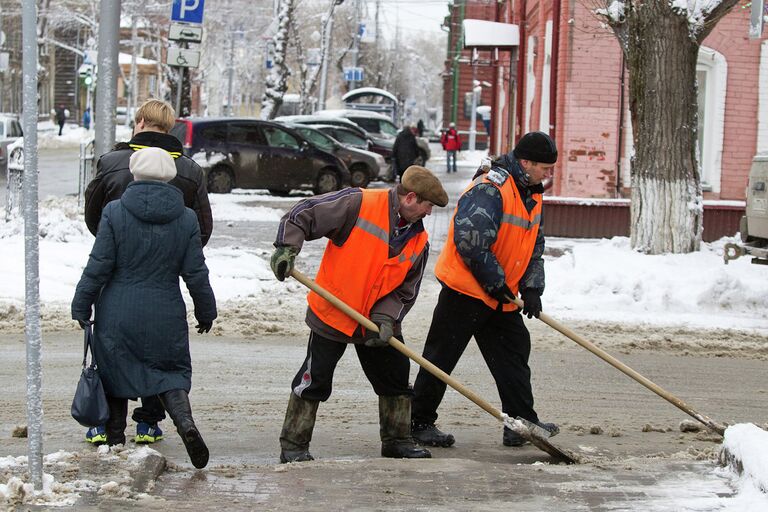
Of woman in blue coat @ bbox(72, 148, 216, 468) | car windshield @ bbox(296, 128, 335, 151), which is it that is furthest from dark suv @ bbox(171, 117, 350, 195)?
woman in blue coat @ bbox(72, 148, 216, 468)

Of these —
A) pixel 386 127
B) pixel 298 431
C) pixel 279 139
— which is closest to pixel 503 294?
pixel 298 431

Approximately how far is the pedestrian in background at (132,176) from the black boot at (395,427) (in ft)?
3.69

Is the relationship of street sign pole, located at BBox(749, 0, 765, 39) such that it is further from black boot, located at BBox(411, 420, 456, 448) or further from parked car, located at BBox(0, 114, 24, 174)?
parked car, located at BBox(0, 114, 24, 174)

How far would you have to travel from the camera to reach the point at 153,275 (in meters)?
5.45

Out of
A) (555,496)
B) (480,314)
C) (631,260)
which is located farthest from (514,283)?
(631,260)

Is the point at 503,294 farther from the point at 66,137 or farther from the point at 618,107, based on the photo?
the point at 66,137

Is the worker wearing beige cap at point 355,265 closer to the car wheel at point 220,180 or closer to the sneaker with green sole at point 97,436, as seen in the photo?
the sneaker with green sole at point 97,436

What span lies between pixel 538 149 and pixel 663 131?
268 inches

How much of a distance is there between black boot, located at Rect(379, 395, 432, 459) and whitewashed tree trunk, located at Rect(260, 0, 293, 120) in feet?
108

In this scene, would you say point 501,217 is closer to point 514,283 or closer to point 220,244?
point 514,283

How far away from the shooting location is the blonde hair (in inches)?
237

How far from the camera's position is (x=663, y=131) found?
1264 centimetres

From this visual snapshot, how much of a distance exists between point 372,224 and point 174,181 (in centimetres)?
111

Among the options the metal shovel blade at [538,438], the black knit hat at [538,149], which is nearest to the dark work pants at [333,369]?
the metal shovel blade at [538,438]
